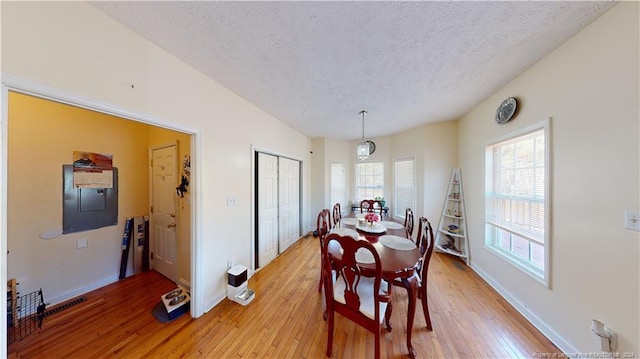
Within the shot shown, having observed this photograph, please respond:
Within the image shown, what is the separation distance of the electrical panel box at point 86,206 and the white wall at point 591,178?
16.1ft

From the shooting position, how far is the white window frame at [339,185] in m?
4.73

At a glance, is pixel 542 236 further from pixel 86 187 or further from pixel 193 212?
pixel 86 187

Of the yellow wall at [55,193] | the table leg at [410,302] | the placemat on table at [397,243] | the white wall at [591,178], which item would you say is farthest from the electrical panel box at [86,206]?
the white wall at [591,178]

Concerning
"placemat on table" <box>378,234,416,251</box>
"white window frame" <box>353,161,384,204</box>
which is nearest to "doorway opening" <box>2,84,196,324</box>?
"placemat on table" <box>378,234,416,251</box>

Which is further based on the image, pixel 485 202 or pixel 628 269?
pixel 485 202

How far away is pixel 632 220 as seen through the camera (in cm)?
119

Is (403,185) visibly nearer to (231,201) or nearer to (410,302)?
(410,302)

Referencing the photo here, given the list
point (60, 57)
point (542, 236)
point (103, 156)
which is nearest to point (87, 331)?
point (103, 156)

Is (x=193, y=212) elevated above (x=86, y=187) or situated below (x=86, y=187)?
below

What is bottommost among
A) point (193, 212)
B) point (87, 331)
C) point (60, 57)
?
point (87, 331)

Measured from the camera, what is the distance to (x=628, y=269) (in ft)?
3.97

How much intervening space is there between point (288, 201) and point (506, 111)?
138 inches

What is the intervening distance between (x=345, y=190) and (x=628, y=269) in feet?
13.1

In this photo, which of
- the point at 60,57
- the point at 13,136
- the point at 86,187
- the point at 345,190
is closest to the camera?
the point at 60,57
